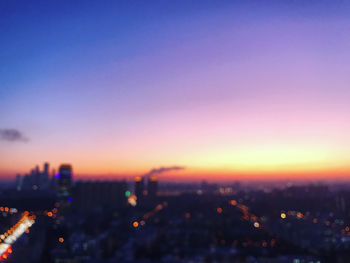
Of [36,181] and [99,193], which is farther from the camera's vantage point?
[36,181]

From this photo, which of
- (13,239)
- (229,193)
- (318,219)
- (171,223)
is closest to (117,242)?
(13,239)

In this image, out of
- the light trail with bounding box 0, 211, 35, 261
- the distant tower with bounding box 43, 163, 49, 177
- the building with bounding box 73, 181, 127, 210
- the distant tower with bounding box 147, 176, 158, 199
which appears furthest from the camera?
the distant tower with bounding box 43, 163, 49, 177

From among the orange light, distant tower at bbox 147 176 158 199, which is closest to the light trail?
the orange light

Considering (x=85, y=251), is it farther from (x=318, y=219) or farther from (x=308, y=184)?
(x=308, y=184)

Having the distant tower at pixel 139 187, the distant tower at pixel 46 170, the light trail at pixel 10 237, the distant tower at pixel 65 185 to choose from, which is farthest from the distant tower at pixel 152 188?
the light trail at pixel 10 237

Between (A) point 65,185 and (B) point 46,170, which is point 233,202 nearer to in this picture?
(A) point 65,185

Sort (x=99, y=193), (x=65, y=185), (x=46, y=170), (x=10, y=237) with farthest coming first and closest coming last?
(x=46, y=170) < (x=65, y=185) < (x=99, y=193) < (x=10, y=237)

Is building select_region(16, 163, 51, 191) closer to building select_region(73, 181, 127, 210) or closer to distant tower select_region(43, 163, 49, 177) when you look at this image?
distant tower select_region(43, 163, 49, 177)

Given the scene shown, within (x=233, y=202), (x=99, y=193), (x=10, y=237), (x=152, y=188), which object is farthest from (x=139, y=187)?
(x=10, y=237)

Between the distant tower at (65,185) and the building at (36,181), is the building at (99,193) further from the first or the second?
the building at (36,181)
